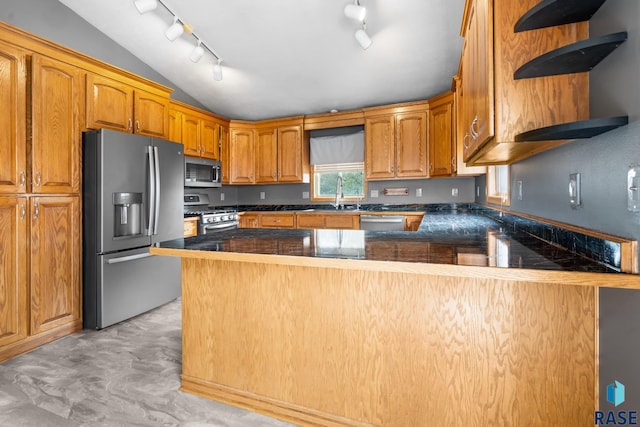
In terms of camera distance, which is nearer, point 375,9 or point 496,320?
point 496,320

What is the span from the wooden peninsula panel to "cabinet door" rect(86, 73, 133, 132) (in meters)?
2.07

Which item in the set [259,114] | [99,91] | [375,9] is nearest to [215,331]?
[99,91]

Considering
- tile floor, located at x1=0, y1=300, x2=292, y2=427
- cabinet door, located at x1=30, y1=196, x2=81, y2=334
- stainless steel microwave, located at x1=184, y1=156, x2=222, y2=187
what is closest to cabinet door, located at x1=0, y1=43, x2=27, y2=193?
cabinet door, located at x1=30, y1=196, x2=81, y2=334

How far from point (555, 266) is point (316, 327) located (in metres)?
0.98

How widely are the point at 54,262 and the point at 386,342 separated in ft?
8.88

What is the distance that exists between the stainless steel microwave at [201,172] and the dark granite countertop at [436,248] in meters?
2.77

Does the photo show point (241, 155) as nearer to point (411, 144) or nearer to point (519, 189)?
Answer: point (411, 144)

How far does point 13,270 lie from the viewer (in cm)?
243

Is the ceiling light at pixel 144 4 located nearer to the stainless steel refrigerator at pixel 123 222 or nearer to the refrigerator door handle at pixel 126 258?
the stainless steel refrigerator at pixel 123 222

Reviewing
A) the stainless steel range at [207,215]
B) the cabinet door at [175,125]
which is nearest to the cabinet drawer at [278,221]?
the stainless steel range at [207,215]

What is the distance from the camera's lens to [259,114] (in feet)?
17.1

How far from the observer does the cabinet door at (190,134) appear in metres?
4.38

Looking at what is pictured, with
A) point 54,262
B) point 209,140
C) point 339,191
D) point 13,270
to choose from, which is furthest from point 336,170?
point 13,270

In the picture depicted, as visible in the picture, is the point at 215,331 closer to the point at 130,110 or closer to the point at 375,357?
the point at 375,357
